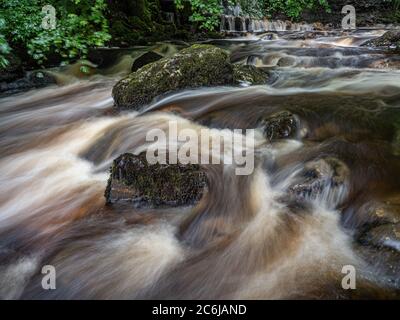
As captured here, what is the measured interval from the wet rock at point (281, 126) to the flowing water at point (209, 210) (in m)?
0.12

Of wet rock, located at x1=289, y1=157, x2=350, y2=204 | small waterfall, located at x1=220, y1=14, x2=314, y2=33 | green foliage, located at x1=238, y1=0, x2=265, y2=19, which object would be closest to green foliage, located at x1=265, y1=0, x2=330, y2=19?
small waterfall, located at x1=220, y1=14, x2=314, y2=33

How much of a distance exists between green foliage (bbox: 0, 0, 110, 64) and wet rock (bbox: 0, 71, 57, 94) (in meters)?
0.99

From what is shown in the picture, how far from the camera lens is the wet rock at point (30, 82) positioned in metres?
7.36

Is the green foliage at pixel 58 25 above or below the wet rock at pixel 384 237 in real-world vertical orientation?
above

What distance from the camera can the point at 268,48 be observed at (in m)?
10.3

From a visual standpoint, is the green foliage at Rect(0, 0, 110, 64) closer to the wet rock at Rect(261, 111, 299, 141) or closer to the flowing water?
the flowing water

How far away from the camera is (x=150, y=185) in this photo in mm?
3297

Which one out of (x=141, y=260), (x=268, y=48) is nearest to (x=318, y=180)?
(x=141, y=260)

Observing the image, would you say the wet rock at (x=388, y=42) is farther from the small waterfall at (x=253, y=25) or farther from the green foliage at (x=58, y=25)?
the green foliage at (x=58, y=25)

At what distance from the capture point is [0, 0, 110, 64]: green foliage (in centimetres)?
605

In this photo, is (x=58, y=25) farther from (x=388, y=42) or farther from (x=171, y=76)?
(x=388, y=42)

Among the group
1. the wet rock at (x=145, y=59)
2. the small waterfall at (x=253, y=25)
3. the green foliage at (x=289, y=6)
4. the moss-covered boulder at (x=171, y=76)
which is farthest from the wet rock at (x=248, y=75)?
the green foliage at (x=289, y=6)

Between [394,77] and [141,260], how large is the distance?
5967 mm

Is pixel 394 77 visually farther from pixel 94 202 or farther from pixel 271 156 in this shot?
pixel 94 202
